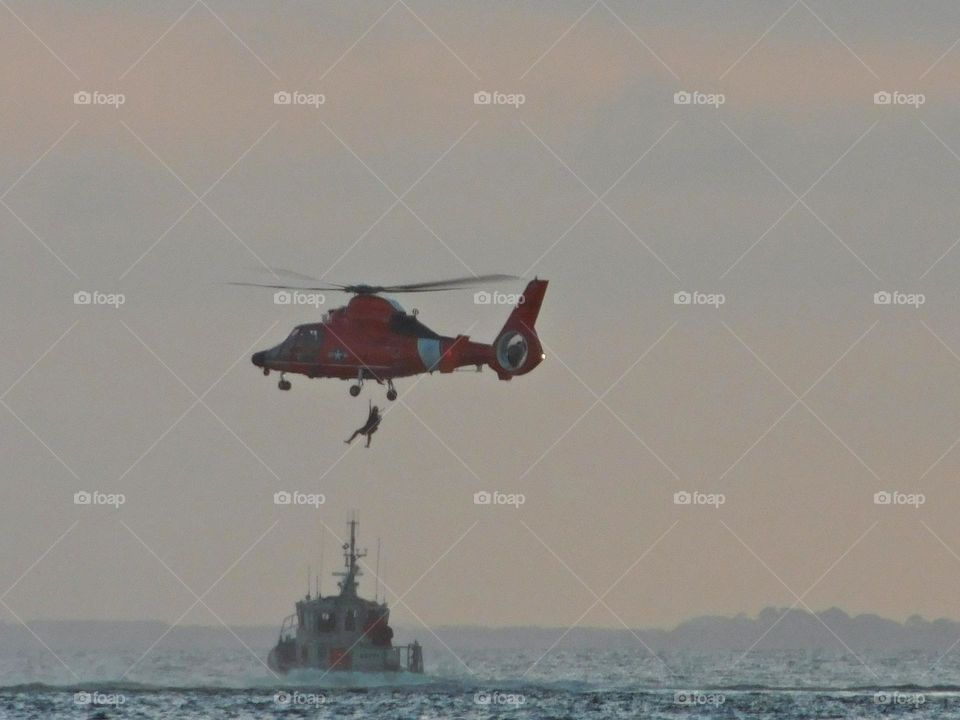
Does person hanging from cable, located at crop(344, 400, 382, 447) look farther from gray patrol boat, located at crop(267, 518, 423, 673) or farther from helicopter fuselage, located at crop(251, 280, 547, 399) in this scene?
gray patrol boat, located at crop(267, 518, 423, 673)

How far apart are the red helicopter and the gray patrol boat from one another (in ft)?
145

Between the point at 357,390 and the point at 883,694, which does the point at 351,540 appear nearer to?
the point at 883,694

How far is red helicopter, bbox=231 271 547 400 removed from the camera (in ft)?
356

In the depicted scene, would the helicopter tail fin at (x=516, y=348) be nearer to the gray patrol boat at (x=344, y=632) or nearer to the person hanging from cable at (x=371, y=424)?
the person hanging from cable at (x=371, y=424)

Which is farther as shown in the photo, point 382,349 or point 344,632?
point 344,632

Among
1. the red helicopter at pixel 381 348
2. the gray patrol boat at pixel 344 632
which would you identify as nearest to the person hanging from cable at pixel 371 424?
the red helicopter at pixel 381 348

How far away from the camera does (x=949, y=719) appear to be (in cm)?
14188

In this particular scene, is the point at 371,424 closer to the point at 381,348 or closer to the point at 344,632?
the point at 381,348

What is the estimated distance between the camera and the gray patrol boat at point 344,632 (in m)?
153

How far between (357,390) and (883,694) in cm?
7006

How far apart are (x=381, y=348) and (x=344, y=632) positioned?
4703cm

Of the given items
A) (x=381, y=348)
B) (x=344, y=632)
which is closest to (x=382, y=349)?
(x=381, y=348)

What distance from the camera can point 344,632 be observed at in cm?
15312

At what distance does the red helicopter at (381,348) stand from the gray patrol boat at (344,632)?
44.3 m
